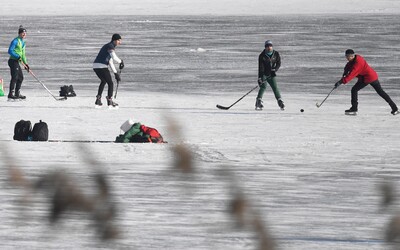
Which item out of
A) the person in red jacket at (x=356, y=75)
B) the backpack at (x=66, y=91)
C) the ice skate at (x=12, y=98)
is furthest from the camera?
the backpack at (x=66, y=91)

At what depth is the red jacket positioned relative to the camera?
16.5 meters

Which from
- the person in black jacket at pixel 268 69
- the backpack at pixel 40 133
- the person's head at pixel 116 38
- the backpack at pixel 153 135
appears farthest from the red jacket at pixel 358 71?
the backpack at pixel 40 133

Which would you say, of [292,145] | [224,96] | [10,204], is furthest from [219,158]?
[224,96]

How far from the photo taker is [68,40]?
45.2 metres

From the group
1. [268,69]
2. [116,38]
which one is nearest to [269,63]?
[268,69]

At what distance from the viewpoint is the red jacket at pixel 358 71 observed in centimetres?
1647

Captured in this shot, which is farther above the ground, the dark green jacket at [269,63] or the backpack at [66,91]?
the dark green jacket at [269,63]

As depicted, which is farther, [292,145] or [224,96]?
[224,96]

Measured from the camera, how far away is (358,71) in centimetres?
1667

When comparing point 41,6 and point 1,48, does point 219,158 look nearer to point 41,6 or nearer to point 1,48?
point 1,48

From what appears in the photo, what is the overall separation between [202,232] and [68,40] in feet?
133

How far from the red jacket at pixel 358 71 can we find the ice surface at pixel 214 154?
0.60 meters

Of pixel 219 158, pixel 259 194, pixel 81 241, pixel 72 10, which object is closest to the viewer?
pixel 81 241

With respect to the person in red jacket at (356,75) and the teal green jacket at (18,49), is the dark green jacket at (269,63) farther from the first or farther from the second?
the teal green jacket at (18,49)
